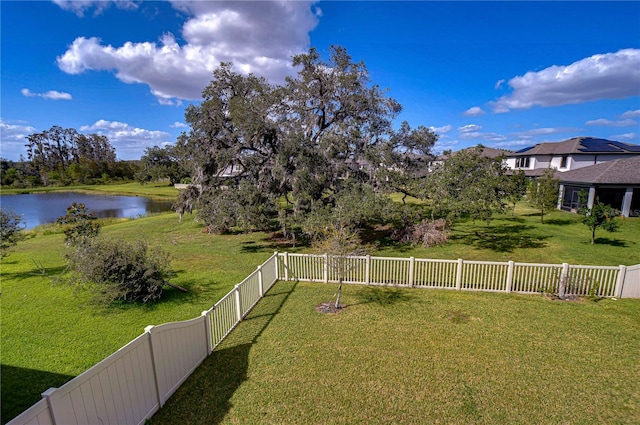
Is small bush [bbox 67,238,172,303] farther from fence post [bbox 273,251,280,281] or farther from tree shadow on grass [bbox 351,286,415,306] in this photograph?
tree shadow on grass [bbox 351,286,415,306]

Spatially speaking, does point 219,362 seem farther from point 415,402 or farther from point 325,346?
point 415,402

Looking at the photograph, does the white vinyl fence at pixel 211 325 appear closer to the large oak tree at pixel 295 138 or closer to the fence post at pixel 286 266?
the fence post at pixel 286 266

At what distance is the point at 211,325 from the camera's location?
6676mm

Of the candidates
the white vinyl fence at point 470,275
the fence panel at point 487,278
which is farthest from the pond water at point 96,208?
the fence panel at point 487,278

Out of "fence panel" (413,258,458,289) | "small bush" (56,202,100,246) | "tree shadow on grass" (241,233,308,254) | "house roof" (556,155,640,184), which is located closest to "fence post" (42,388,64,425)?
"fence panel" (413,258,458,289)

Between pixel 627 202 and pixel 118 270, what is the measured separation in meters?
27.7

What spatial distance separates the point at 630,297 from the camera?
29.0 feet

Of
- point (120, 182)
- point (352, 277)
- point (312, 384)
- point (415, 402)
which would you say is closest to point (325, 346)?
point (312, 384)

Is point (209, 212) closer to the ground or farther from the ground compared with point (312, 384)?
farther from the ground

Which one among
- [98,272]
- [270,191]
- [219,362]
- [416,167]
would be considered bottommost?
[219,362]

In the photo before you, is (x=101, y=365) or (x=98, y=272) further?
(x=98, y=272)

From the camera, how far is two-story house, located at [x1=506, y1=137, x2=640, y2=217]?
19.9 meters

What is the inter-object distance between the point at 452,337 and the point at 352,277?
13.2ft

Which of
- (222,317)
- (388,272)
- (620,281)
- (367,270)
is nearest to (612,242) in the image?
(620,281)
